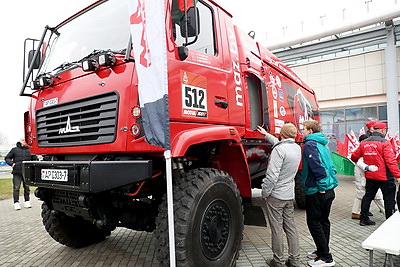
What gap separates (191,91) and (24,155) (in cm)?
732

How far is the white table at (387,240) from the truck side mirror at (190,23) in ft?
9.13

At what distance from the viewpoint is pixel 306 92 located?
756 cm

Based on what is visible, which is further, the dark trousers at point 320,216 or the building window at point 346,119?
the building window at point 346,119

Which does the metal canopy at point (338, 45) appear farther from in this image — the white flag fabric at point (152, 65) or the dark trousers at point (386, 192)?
the white flag fabric at point (152, 65)

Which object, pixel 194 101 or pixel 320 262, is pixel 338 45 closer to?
pixel 320 262

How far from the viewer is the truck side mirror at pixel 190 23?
106 inches

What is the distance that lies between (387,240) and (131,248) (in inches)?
134

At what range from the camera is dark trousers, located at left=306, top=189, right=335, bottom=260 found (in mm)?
3566

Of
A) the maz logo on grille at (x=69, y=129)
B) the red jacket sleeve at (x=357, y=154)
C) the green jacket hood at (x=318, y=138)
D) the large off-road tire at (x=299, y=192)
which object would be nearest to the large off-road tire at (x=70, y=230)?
the maz logo on grille at (x=69, y=129)

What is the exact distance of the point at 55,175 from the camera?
285 centimetres

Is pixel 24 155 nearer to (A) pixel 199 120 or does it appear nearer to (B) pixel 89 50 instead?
(B) pixel 89 50

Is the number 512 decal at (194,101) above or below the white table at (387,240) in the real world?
Answer: above

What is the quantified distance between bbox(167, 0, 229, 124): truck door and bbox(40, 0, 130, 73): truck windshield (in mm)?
571

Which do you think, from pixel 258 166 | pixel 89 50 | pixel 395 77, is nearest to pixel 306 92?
pixel 258 166
